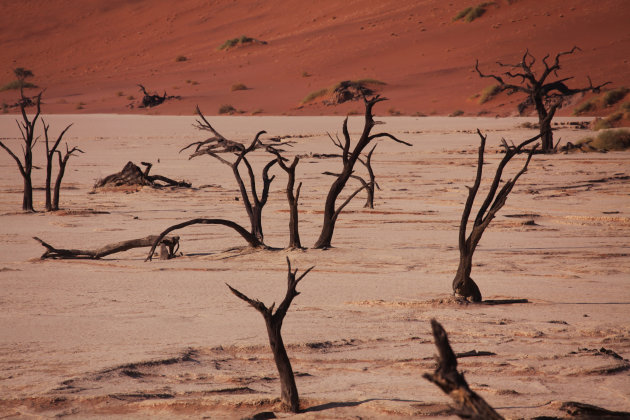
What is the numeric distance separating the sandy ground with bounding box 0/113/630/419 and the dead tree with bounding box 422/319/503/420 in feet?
4.54

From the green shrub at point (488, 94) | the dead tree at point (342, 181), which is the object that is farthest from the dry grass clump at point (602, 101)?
the dead tree at point (342, 181)

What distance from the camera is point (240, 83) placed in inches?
1877

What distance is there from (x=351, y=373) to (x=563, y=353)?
47.7 inches

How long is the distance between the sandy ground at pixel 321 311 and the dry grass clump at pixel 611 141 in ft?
22.3

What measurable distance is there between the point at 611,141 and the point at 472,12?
35167 millimetres

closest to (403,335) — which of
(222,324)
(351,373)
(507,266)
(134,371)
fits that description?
(351,373)

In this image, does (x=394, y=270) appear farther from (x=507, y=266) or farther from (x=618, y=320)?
(x=618, y=320)

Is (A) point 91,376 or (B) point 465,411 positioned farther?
(A) point 91,376

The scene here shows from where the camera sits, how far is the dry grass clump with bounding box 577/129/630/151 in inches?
756

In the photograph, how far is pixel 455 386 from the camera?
2.40 metres

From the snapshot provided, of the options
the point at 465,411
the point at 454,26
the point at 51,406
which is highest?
the point at 454,26

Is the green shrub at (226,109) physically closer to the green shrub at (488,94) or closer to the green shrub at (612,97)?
the green shrub at (488,94)

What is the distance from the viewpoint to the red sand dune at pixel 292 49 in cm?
4156

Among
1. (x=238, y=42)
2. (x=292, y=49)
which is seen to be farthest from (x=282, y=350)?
(x=238, y=42)
